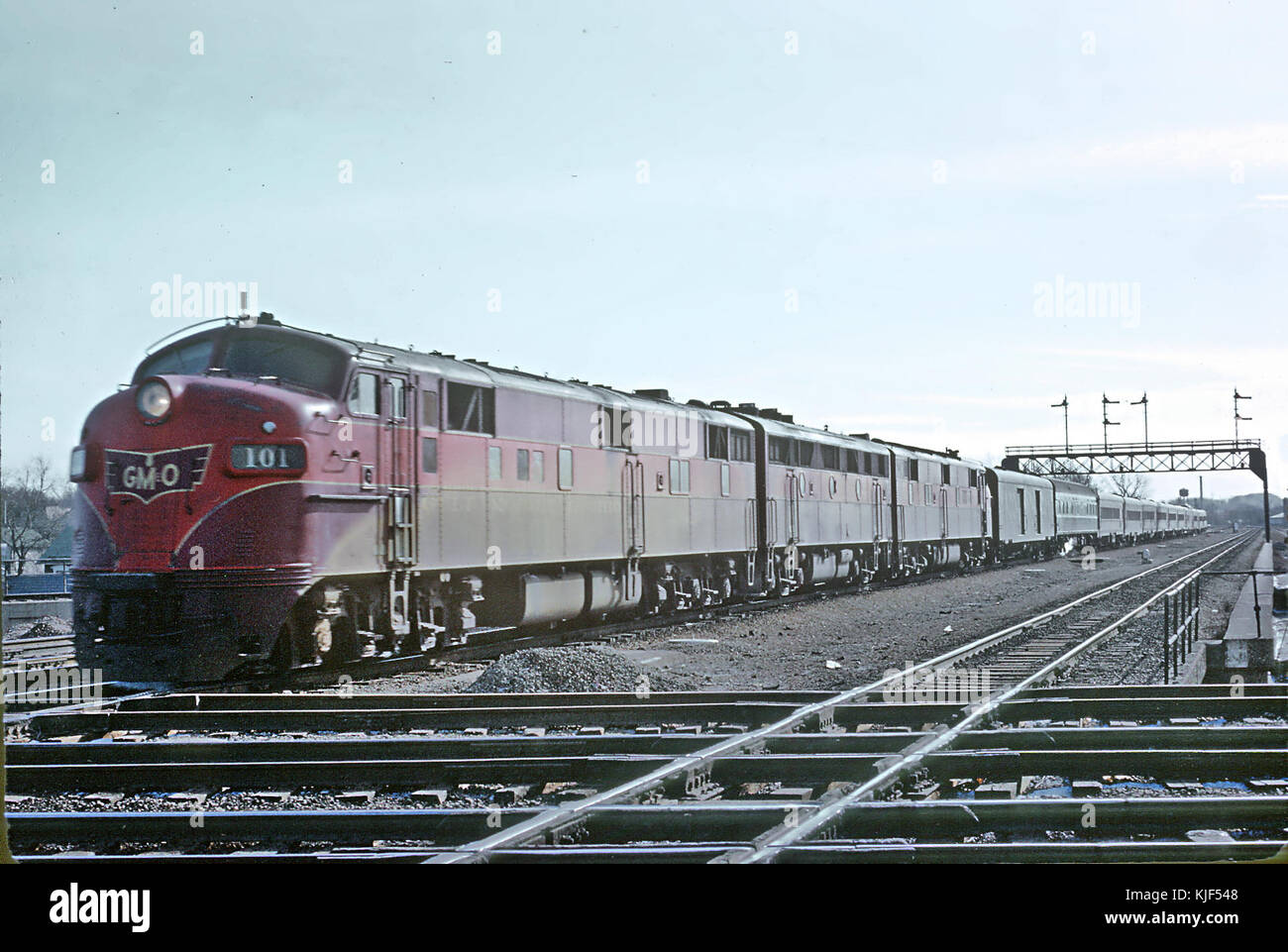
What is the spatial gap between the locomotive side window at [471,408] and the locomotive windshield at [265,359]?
6.48ft

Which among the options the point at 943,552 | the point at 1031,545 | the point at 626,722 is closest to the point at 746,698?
the point at 626,722

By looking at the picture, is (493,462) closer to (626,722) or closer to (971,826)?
(626,722)

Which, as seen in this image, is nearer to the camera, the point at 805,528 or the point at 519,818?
the point at 519,818

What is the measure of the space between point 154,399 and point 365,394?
7.32ft

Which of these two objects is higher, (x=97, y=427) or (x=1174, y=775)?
(x=97, y=427)

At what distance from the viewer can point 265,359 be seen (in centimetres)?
1268

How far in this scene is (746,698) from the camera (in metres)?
10.5

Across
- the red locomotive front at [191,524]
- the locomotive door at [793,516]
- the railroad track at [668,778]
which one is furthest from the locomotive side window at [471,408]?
the locomotive door at [793,516]

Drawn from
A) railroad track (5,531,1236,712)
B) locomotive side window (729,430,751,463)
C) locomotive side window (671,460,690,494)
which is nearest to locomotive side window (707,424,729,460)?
locomotive side window (729,430,751,463)

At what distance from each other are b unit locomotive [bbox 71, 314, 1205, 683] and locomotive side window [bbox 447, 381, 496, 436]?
3 cm

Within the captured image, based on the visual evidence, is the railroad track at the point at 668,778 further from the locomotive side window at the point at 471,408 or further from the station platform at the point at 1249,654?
the station platform at the point at 1249,654

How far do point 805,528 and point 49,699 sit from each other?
1896 centimetres

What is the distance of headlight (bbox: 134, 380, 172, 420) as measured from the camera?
11.6m

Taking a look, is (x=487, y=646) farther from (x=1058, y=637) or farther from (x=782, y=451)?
(x=782, y=451)
